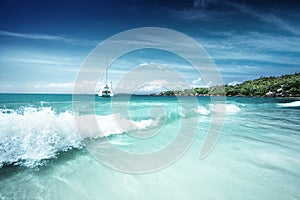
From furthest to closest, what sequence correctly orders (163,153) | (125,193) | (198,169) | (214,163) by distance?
(163,153)
(214,163)
(198,169)
(125,193)

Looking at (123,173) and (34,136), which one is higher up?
(34,136)

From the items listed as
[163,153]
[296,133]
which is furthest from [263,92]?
[163,153]

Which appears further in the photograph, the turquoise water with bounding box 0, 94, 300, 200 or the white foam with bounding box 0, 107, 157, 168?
the white foam with bounding box 0, 107, 157, 168

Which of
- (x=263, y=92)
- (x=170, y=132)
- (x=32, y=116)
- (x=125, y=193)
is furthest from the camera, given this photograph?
(x=263, y=92)

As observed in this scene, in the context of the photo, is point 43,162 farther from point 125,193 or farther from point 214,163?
point 214,163

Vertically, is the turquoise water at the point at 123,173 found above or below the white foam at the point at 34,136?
below

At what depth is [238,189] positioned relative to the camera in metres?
3.92

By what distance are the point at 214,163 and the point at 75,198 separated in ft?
11.8

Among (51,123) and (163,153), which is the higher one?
(51,123)

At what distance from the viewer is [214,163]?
17.5 feet

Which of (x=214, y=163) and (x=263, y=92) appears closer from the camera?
(x=214, y=163)

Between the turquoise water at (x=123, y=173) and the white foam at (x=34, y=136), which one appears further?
the white foam at (x=34, y=136)

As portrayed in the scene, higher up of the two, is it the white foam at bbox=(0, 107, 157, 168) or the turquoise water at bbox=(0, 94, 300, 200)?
the white foam at bbox=(0, 107, 157, 168)

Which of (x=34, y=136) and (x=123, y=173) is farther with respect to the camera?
(x=34, y=136)
